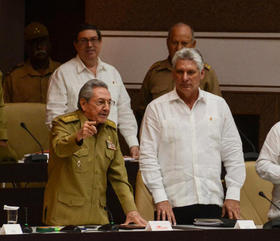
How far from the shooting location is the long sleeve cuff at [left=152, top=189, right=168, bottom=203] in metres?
4.57

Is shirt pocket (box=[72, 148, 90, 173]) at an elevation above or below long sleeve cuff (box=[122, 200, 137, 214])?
above

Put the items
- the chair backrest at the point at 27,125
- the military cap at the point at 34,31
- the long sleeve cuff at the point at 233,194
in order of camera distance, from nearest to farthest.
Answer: the long sleeve cuff at the point at 233,194 → the chair backrest at the point at 27,125 → the military cap at the point at 34,31

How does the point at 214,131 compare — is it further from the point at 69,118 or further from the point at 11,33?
the point at 11,33

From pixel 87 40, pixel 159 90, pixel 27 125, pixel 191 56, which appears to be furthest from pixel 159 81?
pixel 191 56

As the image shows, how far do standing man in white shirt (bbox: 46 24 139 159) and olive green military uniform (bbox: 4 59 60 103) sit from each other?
2.90 ft

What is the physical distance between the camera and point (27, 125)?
6375 mm

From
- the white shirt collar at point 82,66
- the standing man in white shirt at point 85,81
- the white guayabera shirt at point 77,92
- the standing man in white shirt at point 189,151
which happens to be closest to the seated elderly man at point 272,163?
the standing man in white shirt at point 189,151

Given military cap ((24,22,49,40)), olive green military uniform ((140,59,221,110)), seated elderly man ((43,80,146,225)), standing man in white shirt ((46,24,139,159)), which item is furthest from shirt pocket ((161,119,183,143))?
military cap ((24,22,49,40))

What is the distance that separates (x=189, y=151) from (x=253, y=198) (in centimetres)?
84

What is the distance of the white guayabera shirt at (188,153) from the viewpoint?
465 centimetres

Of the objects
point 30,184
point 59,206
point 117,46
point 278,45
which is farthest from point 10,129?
point 278,45

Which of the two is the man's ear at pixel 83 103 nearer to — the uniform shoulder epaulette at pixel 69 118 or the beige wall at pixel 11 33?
the uniform shoulder epaulette at pixel 69 118

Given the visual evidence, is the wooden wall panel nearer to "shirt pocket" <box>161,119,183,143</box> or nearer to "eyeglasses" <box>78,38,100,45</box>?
"eyeglasses" <box>78,38,100,45</box>

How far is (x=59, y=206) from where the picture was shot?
4.55 metres
